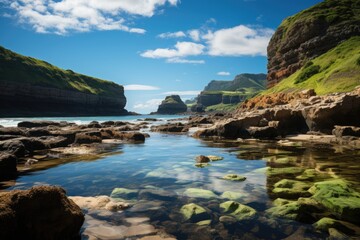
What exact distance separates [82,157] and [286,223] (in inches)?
564

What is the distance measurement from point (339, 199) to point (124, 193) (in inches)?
267

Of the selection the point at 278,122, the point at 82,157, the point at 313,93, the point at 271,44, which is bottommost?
the point at 82,157

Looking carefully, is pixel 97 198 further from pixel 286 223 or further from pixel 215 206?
pixel 286 223

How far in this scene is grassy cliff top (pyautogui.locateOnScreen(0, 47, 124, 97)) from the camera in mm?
114750

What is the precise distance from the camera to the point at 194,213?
748 cm

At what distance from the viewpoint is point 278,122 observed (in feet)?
95.0

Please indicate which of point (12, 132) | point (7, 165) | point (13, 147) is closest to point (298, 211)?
point (7, 165)

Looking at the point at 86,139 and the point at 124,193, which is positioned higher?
the point at 86,139

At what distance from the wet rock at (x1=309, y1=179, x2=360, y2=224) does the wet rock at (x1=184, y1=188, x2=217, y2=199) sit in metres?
3.24

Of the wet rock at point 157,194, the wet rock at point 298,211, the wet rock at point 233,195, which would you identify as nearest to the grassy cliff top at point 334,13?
the wet rock at point 233,195

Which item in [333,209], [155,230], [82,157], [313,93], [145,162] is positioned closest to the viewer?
[155,230]

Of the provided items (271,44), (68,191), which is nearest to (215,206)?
(68,191)

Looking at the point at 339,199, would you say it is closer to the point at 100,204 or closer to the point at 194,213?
the point at 194,213

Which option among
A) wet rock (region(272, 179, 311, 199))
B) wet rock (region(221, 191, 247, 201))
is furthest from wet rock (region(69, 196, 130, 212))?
wet rock (region(272, 179, 311, 199))
